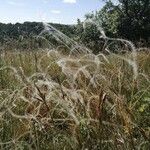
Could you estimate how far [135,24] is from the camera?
1713 inches

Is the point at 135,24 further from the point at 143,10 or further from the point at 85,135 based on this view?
the point at 85,135

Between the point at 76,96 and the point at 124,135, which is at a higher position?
the point at 76,96

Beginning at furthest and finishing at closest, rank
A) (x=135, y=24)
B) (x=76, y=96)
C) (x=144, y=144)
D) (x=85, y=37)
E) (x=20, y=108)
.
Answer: (x=85, y=37) < (x=135, y=24) < (x=20, y=108) < (x=76, y=96) < (x=144, y=144)

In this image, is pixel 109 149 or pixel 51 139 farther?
pixel 51 139

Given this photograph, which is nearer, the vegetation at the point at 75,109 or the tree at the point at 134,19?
the vegetation at the point at 75,109

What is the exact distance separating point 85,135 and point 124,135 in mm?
280

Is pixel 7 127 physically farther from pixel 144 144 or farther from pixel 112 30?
pixel 112 30

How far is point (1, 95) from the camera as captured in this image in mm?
3484

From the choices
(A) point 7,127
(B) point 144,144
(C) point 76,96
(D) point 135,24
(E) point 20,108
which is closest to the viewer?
(B) point 144,144

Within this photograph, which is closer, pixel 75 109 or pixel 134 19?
pixel 75 109

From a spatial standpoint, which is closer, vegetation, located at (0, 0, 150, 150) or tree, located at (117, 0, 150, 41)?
vegetation, located at (0, 0, 150, 150)

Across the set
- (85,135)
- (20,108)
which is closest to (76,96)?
(85,135)

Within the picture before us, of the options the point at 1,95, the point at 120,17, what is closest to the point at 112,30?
the point at 120,17

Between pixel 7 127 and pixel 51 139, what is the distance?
290mm
